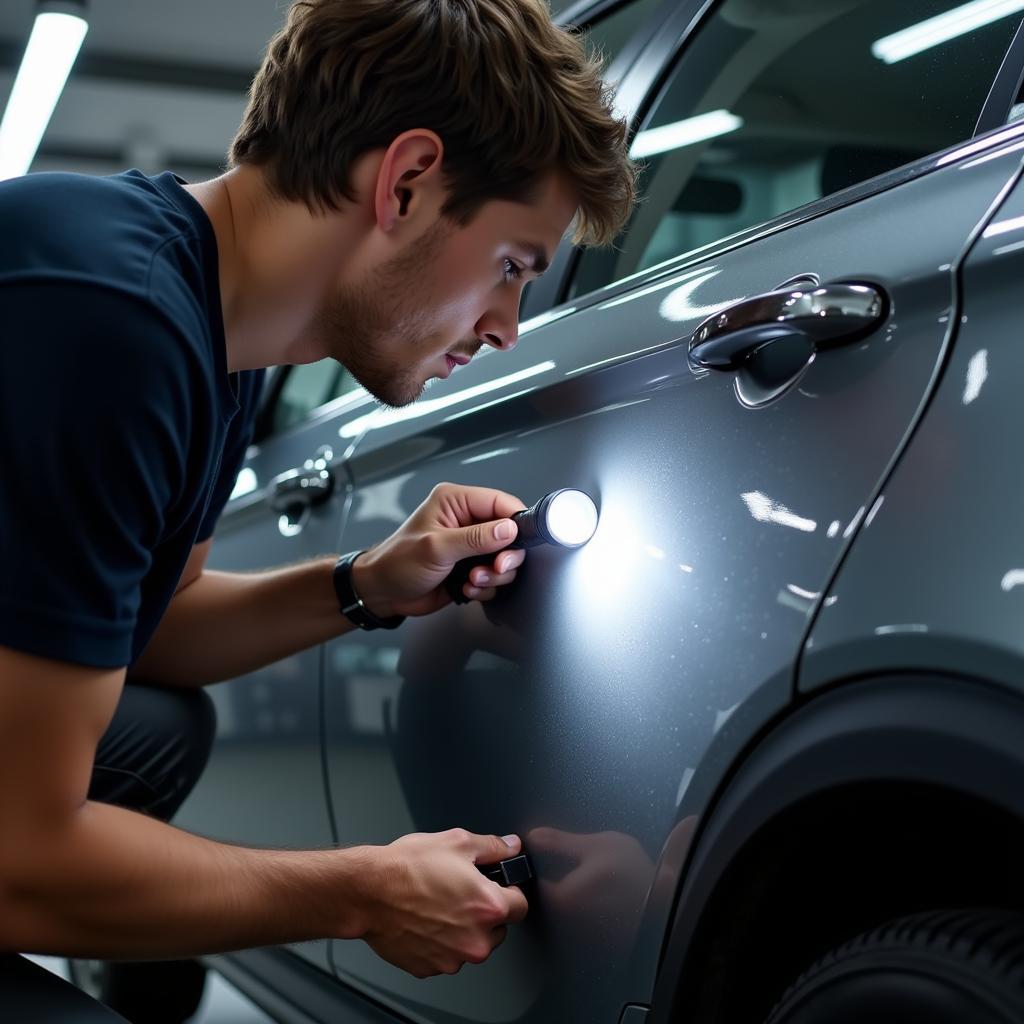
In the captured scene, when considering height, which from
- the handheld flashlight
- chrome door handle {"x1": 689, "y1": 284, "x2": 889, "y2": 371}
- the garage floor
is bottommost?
the garage floor

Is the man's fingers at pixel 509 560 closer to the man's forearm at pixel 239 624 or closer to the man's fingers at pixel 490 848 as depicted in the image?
the man's fingers at pixel 490 848

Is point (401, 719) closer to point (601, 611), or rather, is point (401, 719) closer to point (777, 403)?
point (601, 611)

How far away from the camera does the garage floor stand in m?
2.41

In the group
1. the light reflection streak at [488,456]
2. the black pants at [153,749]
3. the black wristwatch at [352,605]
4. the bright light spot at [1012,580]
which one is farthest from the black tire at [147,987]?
the bright light spot at [1012,580]

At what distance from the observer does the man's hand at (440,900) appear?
3.53 ft

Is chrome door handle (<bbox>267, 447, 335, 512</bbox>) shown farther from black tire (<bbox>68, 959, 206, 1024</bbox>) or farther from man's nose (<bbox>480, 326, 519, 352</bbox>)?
black tire (<bbox>68, 959, 206, 1024</bbox>)

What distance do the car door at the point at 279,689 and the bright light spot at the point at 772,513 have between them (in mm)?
786

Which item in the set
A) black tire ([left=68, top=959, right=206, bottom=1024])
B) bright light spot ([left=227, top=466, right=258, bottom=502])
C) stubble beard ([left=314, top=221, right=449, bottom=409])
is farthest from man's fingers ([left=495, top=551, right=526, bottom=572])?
black tire ([left=68, top=959, right=206, bottom=1024])

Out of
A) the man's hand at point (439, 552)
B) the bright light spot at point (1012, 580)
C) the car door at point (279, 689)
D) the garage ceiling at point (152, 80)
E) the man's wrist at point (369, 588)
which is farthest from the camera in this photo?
the garage ceiling at point (152, 80)

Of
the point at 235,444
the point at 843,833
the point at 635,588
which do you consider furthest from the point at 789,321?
the point at 235,444

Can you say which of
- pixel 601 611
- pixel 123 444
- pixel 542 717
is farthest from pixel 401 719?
pixel 123 444

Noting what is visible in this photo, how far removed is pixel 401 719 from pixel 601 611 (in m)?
0.41

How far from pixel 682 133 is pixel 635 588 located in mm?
633

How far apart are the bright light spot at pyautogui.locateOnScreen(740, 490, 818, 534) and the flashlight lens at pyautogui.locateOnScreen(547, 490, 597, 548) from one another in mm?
199
